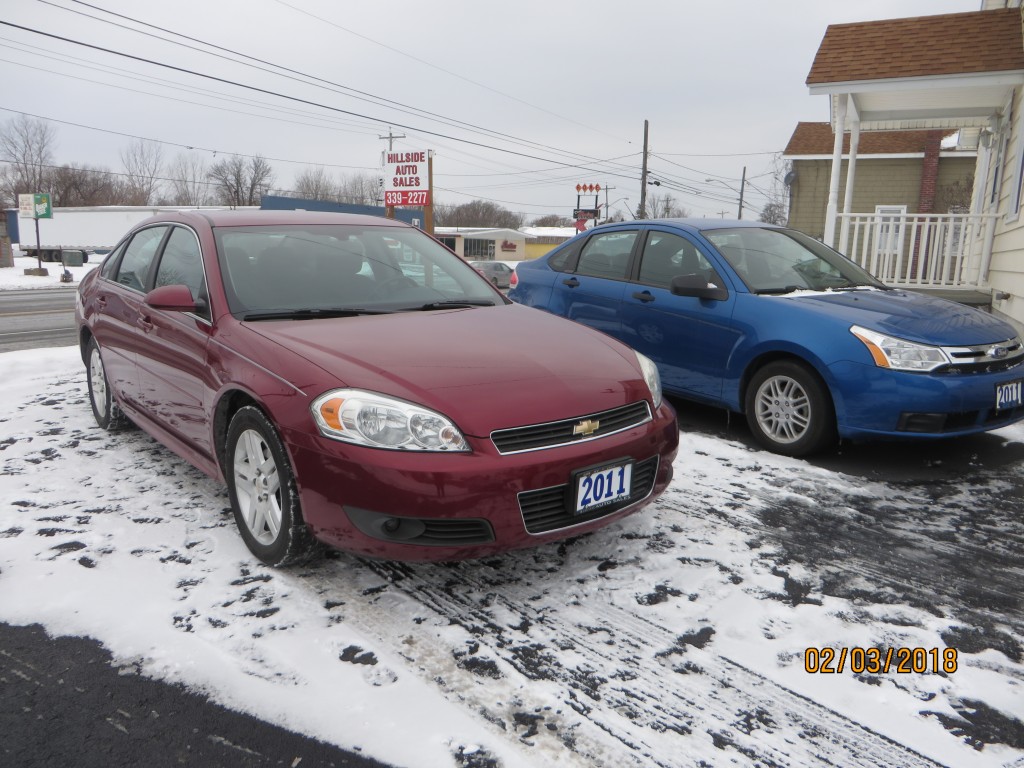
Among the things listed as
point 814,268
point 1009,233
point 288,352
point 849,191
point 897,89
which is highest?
point 897,89

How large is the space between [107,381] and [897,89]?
10330 millimetres

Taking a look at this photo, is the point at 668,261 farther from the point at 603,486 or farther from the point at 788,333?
the point at 603,486

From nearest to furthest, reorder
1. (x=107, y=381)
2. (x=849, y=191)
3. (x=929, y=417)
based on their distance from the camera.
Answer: (x=929, y=417) → (x=107, y=381) → (x=849, y=191)

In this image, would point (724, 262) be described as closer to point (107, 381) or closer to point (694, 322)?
point (694, 322)

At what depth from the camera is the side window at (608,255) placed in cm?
575

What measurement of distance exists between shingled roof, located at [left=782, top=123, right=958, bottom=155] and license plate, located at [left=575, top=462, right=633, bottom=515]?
22.8 metres

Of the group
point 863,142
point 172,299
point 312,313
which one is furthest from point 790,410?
point 863,142

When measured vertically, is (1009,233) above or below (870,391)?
above

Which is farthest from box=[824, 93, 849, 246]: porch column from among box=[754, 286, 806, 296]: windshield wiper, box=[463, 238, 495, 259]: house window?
box=[463, 238, 495, 259]: house window

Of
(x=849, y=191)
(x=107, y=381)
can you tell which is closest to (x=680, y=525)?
(x=107, y=381)

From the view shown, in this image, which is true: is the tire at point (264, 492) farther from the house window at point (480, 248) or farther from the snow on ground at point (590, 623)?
the house window at point (480, 248)

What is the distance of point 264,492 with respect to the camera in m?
2.91

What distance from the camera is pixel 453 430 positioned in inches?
99.7

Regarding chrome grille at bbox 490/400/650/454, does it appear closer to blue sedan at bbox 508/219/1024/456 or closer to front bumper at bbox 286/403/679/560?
front bumper at bbox 286/403/679/560
